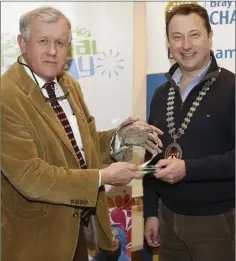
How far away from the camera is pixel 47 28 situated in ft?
5.38

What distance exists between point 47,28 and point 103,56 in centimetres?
74

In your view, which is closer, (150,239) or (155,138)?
(155,138)

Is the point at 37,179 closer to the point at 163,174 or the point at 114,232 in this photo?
the point at 163,174

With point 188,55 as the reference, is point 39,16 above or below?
above

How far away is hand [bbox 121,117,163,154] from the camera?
1876 millimetres

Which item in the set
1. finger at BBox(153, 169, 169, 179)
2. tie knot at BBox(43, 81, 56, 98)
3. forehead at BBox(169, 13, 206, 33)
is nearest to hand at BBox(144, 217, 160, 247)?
finger at BBox(153, 169, 169, 179)

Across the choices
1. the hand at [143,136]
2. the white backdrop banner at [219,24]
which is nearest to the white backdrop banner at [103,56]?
the white backdrop banner at [219,24]

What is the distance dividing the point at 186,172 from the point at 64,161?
19.7 inches

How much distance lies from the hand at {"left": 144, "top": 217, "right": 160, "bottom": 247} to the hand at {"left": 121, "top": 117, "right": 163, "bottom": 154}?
1.15 ft

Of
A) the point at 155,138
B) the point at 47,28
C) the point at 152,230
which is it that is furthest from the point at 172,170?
the point at 47,28

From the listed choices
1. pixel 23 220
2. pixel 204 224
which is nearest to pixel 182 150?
pixel 204 224

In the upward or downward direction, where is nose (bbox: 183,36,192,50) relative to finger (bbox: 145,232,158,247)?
upward

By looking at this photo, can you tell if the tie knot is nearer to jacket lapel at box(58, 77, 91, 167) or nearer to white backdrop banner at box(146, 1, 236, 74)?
jacket lapel at box(58, 77, 91, 167)

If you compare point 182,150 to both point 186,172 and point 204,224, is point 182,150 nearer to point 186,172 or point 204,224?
point 186,172
